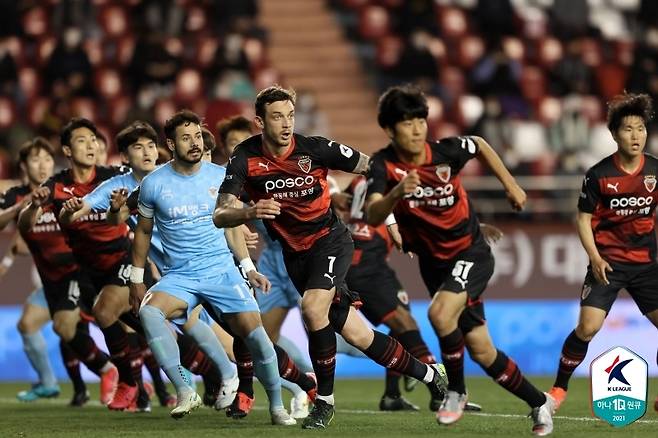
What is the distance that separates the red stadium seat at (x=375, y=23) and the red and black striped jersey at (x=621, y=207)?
39.4 ft

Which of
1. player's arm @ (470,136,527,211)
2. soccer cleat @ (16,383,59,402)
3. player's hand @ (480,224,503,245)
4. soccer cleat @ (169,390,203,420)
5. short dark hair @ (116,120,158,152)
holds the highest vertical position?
short dark hair @ (116,120,158,152)

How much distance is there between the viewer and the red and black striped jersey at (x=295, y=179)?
9.99m

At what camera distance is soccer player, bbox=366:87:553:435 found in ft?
30.1

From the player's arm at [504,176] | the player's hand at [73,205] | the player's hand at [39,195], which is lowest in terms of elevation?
the player's hand at [73,205]

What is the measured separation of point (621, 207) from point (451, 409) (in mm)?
2494

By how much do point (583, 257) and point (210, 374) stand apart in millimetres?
6950

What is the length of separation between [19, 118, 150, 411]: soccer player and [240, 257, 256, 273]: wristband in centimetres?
180

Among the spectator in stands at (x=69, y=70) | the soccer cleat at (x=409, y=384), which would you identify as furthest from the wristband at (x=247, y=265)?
the spectator in stands at (x=69, y=70)

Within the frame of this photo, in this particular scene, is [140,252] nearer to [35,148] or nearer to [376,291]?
[376,291]

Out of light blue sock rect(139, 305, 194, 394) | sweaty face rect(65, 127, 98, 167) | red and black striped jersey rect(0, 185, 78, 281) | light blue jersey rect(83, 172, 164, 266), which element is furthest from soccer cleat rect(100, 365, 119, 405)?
light blue sock rect(139, 305, 194, 394)

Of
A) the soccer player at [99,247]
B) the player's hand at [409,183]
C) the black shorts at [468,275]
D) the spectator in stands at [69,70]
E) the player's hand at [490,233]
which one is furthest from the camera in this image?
the spectator in stands at [69,70]

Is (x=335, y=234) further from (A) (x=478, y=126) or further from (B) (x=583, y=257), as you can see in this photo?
(A) (x=478, y=126)

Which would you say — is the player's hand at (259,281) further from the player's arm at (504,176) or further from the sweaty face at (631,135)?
the sweaty face at (631,135)

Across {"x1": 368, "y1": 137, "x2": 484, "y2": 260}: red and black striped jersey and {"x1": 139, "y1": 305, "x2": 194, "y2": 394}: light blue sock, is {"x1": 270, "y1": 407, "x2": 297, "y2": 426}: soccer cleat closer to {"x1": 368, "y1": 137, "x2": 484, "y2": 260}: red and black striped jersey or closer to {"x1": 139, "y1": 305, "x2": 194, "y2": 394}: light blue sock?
{"x1": 139, "y1": 305, "x2": 194, "y2": 394}: light blue sock
